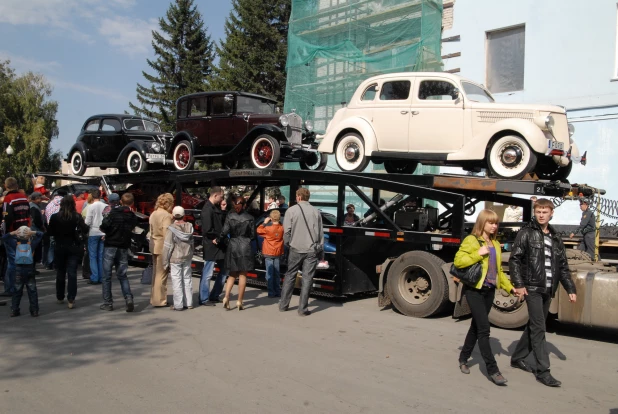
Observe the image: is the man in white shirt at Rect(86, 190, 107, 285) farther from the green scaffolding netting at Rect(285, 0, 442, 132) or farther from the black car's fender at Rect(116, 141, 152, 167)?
the green scaffolding netting at Rect(285, 0, 442, 132)

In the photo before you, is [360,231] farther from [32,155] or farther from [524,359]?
[32,155]

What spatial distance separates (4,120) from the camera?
49.4m

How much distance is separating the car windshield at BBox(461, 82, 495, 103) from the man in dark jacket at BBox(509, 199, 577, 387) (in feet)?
14.4

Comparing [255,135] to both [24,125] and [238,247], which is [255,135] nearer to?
[238,247]

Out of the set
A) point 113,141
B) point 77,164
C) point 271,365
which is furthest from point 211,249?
point 77,164

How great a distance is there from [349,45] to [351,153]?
12.1m

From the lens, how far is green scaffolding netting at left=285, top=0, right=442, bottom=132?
19.6 meters

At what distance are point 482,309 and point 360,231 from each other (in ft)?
12.6

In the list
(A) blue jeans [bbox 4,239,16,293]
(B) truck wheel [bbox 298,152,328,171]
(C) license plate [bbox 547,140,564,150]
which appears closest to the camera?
(C) license plate [bbox 547,140,564,150]

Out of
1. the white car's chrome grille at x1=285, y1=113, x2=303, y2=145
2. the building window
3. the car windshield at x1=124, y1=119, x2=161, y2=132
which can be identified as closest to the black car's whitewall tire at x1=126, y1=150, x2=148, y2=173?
the car windshield at x1=124, y1=119, x2=161, y2=132

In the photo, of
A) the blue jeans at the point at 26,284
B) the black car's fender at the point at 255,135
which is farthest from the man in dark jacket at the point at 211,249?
the black car's fender at the point at 255,135

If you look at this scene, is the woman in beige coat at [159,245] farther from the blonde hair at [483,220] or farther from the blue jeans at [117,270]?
the blonde hair at [483,220]

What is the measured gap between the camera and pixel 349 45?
845 inches

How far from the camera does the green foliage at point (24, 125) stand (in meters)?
49.2
